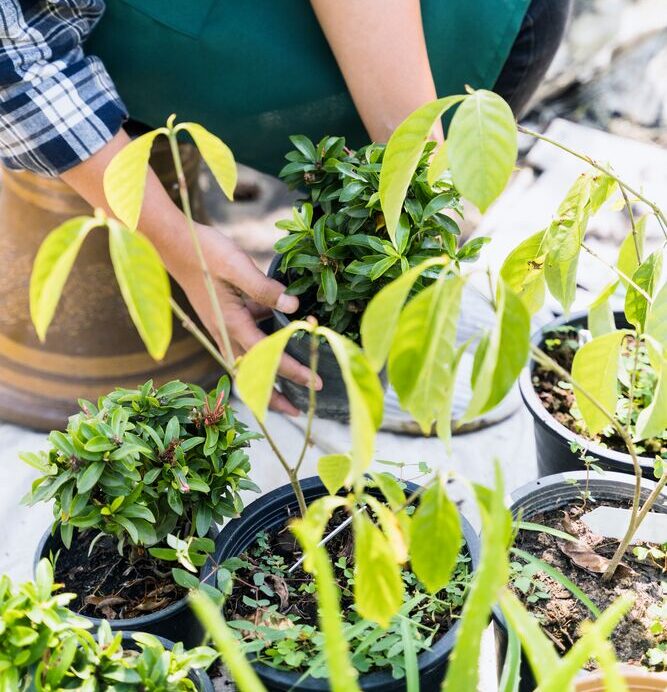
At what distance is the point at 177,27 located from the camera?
1.17 m

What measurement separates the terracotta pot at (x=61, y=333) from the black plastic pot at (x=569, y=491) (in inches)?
25.5

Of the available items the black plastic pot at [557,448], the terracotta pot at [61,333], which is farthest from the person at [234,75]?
the black plastic pot at [557,448]

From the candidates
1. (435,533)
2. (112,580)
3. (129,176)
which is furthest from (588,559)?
(129,176)

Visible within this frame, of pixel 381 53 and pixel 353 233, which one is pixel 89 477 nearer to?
pixel 353 233

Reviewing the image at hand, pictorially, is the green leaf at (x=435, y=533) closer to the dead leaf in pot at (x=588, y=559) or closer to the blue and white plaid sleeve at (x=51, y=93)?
the dead leaf in pot at (x=588, y=559)

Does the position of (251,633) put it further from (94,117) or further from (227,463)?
(94,117)

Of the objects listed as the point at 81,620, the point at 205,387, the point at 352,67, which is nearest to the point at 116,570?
the point at 81,620

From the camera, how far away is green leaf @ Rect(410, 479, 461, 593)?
0.60 meters

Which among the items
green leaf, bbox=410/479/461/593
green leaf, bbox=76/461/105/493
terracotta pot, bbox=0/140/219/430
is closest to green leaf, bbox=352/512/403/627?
green leaf, bbox=410/479/461/593

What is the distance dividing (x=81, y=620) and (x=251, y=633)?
8.0 inches

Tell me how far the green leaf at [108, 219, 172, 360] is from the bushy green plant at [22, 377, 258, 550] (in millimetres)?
395

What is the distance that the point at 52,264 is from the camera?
1.68 feet

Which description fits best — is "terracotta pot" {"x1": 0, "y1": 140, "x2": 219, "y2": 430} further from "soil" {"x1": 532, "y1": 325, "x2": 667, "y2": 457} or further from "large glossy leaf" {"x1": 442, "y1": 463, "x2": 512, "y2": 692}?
"large glossy leaf" {"x1": 442, "y1": 463, "x2": 512, "y2": 692}

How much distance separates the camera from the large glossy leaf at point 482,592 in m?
0.52
